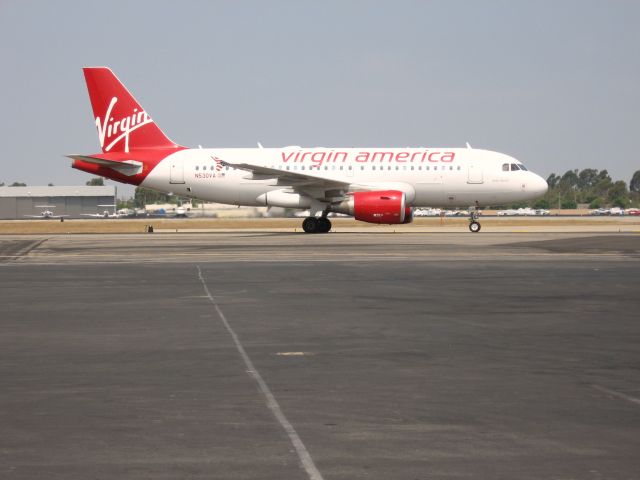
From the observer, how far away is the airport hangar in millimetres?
159625

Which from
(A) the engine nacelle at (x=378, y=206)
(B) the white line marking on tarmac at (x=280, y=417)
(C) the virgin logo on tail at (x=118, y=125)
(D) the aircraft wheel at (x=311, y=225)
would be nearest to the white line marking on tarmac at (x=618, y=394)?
(B) the white line marking on tarmac at (x=280, y=417)

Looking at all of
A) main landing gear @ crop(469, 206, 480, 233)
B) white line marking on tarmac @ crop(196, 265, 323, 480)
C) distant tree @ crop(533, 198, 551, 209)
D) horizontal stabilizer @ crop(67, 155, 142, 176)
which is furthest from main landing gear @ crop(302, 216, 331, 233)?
distant tree @ crop(533, 198, 551, 209)

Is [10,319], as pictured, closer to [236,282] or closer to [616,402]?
[236,282]

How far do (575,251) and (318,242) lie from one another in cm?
1066

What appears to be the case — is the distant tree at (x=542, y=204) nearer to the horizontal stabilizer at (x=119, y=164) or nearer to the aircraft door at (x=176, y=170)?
the aircraft door at (x=176, y=170)

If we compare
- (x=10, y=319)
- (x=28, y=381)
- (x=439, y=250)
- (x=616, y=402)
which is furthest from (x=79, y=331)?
(x=439, y=250)

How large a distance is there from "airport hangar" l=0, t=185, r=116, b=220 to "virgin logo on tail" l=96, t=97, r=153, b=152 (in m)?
112

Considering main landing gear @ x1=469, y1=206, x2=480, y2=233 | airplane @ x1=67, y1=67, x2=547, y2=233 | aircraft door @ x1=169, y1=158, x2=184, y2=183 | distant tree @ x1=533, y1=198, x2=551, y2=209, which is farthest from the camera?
distant tree @ x1=533, y1=198, x2=551, y2=209

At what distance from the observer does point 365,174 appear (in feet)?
158

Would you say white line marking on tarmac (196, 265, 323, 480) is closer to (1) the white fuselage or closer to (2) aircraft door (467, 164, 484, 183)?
(1) the white fuselage

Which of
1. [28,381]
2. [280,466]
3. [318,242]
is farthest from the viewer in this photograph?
[318,242]

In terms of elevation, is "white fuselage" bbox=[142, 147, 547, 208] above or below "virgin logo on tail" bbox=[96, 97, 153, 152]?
below

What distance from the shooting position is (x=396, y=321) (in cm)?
1523

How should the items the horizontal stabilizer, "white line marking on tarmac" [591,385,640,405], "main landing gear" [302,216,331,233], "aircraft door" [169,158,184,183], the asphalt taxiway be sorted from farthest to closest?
"aircraft door" [169,158,184,183] → the horizontal stabilizer → "main landing gear" [302,216,331,233] → "white line marking on tarmac" [591,385,640,405] → the asphalt taxiway
